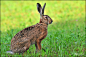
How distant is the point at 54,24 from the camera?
11.5m

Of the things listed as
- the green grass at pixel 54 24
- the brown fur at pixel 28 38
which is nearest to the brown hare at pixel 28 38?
the brown fur at pixel 28 38

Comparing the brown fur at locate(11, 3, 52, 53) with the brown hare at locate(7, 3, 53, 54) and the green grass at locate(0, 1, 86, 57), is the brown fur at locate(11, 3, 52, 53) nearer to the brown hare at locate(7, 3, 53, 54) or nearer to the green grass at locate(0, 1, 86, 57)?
the brown hare at locate(7, 3, 53, 54)

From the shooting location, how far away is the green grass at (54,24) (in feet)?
22.8

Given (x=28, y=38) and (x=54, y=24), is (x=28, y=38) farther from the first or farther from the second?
(x=54, y=24)

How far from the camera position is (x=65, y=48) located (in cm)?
707

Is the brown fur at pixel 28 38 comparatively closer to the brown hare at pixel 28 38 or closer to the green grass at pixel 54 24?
the brown hare at pixel 28 38

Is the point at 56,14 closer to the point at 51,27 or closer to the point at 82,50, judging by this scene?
the point at 51,27

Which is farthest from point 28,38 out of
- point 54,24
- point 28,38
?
point 54,24

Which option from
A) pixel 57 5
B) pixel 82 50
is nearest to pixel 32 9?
pixel 57 5

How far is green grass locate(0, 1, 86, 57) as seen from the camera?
274 inches

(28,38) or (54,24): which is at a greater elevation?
(54,24)

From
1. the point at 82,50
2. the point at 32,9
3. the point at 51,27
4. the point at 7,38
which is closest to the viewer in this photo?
the point at 82,50

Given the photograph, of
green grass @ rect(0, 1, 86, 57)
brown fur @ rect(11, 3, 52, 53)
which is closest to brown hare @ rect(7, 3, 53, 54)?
brown fur @ rect(11, 3, 52, 53)

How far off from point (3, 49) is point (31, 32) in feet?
4.89
